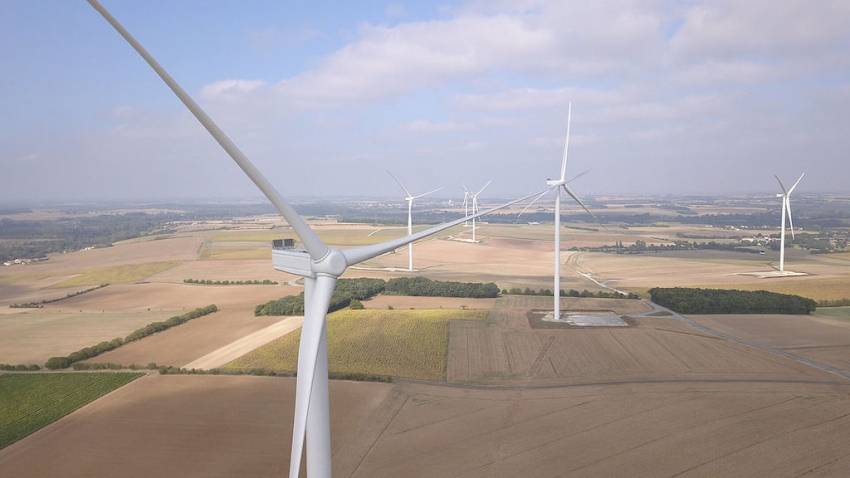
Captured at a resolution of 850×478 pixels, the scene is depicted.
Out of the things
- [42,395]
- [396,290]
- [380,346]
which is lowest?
[42,395]

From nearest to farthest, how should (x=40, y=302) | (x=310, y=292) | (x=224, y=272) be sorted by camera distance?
(x=310, y=292) → (x=40, y=302) → (x=224, y=272)

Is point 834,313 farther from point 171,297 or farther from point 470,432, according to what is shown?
point 171,297

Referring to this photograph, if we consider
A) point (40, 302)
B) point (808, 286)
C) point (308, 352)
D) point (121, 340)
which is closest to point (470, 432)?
Result: point (308, 352)

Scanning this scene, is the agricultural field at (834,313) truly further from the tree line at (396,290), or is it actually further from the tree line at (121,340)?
the tree line at (121,340)

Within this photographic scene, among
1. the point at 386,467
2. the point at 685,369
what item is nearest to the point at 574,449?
the point at 386,467

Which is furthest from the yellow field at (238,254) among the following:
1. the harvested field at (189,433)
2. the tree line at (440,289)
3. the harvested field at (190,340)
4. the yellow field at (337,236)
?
the harvested field at (189,433)

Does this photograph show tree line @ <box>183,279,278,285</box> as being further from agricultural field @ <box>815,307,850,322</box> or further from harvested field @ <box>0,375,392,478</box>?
agricultural field @ <box>815,307,850,322</box>
